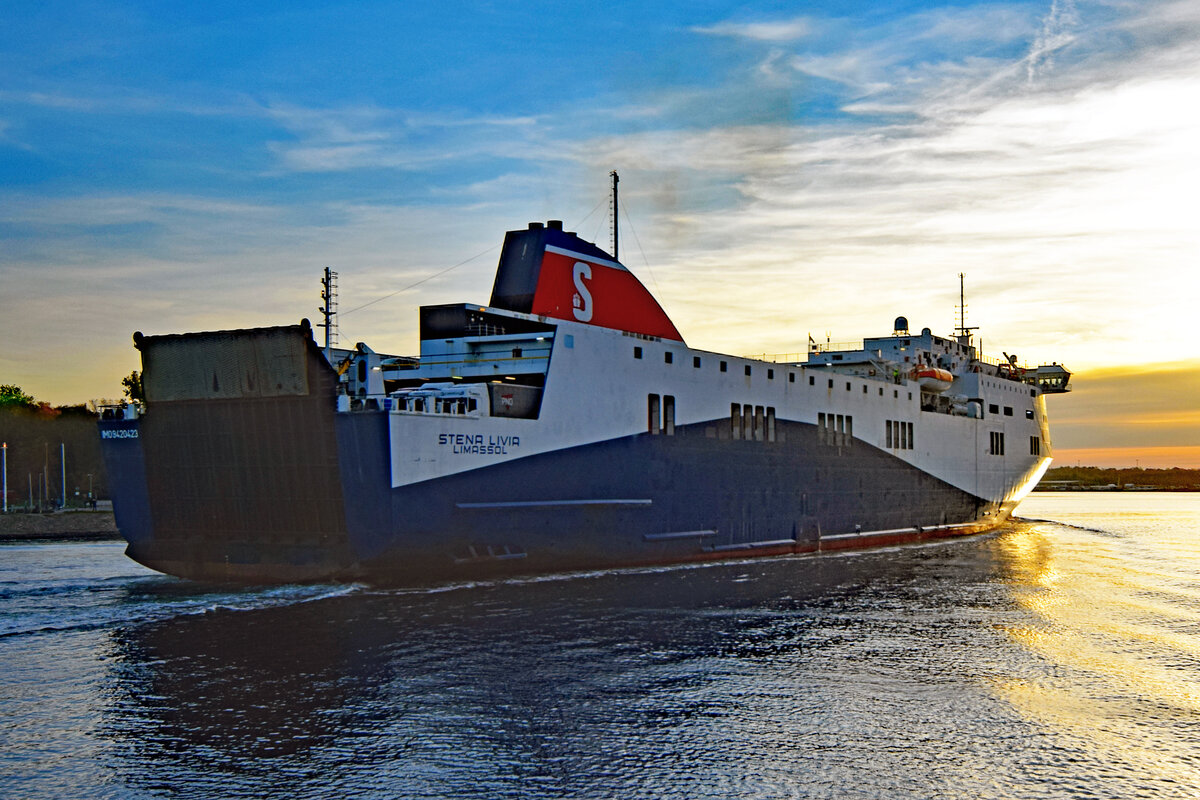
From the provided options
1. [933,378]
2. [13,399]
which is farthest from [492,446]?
[13,399]

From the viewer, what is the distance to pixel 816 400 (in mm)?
32875

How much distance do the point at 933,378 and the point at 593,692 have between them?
31.7 m

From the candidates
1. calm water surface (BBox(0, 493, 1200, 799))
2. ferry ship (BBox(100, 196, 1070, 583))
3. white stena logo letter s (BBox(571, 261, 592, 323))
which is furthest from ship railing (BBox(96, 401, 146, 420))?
white stena logo letter s (BBox(571, 261, 592, 323))

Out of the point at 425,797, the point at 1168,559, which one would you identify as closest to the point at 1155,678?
the point at 425,797

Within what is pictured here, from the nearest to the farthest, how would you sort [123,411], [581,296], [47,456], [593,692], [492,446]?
[593,692]
[492,446]
[123,411]
[581,296]
[47,456]

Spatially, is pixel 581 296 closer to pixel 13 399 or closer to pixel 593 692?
pixel 593 692

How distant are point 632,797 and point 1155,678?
9424 mm

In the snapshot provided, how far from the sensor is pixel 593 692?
41.7 ft

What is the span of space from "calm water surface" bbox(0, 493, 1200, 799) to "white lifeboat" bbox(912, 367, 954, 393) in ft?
60.6

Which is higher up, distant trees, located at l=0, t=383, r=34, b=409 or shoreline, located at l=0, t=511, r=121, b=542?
distant trees, located at l=0, t=383, r=34, b=409

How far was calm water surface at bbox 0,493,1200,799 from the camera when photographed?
9.62 meters

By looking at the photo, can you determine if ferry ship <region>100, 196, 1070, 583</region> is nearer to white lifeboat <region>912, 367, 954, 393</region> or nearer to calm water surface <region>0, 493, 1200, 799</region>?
calm water surface <region>0, 493, 1200, 799</region>

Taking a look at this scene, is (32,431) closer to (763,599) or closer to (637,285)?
(637,285)

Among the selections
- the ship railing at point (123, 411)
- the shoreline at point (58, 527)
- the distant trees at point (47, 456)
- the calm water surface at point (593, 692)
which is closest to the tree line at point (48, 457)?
the distant trees at point (47, 456)
